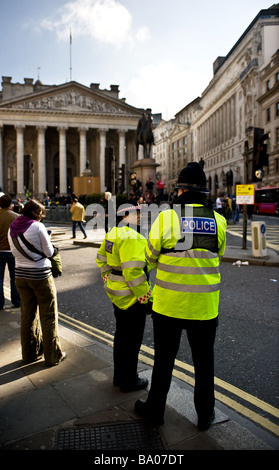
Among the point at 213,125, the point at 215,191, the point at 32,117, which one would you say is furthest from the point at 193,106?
the point at 32,117

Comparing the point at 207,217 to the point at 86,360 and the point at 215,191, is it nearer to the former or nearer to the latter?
the point at 86,360

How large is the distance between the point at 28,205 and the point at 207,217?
2027mm

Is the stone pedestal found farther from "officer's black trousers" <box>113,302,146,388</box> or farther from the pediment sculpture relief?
"officer's black trousers" <box>113,302,146,388</box>

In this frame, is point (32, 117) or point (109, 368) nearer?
point (109, 368)

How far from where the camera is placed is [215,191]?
69.8 meters

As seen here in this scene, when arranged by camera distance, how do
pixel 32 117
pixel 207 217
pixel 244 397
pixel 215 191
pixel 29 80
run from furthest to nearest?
pixel 215 191 < pixel 29 80 < pixel 32 117 < pixel 244 397 < pixel 207 217

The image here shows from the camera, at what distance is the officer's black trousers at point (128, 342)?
10.7 feet

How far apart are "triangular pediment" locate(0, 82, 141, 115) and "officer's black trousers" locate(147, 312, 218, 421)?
5439 centimetres

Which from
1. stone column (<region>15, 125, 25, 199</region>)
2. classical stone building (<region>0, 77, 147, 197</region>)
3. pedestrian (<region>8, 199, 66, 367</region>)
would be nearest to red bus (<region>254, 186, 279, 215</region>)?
classical stone building (<region>0, 77, 147, 197</region>)

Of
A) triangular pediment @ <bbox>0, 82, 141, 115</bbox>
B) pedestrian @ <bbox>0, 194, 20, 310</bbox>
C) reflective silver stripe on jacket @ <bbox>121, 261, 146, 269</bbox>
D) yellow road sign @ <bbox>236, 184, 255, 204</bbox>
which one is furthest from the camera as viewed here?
triangular pediment @ <bbox>0, 82, 141, 115</bbox>

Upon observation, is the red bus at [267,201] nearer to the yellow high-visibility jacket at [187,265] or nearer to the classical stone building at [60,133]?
the classical stone building at [60,133]

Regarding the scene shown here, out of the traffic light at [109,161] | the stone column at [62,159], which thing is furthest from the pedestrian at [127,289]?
the stone column at [62,159]

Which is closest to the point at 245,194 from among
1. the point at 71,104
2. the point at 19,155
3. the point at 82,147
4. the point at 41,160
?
the point at 41,160

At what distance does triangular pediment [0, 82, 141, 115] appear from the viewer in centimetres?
5134
